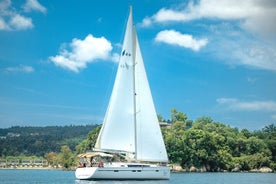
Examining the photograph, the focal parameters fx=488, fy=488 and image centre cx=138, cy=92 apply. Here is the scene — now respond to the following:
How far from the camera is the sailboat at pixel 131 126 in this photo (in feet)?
163

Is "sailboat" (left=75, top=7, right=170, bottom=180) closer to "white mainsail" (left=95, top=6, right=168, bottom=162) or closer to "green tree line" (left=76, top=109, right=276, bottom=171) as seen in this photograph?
"white mainsail" (left=95, top=6, right=168, bottom=162)

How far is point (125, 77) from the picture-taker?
5128 cm

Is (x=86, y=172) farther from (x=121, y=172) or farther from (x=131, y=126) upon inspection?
(x=131, y=126)

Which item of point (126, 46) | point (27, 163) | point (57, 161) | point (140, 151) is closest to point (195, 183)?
point (140, 151)

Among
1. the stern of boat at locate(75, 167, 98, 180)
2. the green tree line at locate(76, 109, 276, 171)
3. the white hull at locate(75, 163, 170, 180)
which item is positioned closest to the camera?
the white hull at locate(75, 163, 170, 180)

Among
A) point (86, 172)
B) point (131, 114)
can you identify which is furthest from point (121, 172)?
point (131, 114)

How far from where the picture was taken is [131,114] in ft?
166

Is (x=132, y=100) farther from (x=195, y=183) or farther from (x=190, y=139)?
(x=190, y=139)

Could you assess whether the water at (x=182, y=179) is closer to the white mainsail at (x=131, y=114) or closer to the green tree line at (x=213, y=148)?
the white mainsail at (x=131, y=114)

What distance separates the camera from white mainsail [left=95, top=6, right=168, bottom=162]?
50.2m

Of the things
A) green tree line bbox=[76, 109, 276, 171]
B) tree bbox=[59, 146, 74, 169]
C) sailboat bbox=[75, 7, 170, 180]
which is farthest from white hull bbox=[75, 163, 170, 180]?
tree bbox=[59, 146, 74, 169]

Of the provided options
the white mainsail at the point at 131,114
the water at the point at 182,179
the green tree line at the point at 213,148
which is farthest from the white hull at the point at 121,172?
the green tree line at the point at 213,148

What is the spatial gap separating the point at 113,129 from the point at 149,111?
429cm

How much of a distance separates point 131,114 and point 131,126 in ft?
4.12
